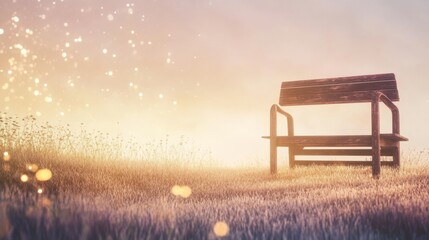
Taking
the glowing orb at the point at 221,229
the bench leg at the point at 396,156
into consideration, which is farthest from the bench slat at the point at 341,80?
the glowing orb at the point at 221,229

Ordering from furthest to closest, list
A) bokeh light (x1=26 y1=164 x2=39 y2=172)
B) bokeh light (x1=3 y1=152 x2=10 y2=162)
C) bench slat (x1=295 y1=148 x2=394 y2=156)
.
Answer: bench slat (x1=295 y1=148 x2=394 y2=156) → bokeh light (x1=3 y1=152 x2=10 y2=162) → bokeh light (x1=26 y1=164 x2=39 y2=172)

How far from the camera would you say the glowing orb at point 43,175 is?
613 cm

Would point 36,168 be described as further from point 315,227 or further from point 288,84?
point 315,227

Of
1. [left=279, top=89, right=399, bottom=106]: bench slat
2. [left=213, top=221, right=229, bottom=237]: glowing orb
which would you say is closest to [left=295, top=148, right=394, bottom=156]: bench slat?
[left=279, top=89, right=399, bottom=106]: bench slat

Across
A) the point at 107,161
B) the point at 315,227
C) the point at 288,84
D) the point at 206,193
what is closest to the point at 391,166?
the point at 288,84

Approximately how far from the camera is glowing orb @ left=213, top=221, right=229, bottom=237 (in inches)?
101

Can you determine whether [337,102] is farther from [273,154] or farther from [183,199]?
[183,199]

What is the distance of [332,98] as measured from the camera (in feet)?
26.1

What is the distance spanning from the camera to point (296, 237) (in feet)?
7.93

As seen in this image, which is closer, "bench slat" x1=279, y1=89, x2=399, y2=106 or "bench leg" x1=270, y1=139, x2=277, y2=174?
"bench slat" x1=279, y1=89, x2=399, y2=106

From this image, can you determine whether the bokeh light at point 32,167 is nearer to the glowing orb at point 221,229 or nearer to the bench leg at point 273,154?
the bench leg at point 273,154

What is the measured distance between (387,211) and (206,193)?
9.16 ft

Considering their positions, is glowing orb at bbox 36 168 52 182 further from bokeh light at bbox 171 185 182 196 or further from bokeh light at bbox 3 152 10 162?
bokeh light at bbox 171 185 182 196

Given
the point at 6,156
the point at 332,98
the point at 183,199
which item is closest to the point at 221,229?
the point at 183,199
